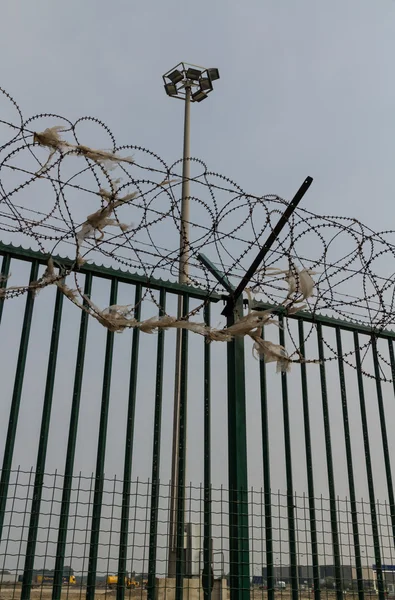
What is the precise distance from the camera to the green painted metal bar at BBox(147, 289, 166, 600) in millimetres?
4152

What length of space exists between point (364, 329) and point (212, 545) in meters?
2.78

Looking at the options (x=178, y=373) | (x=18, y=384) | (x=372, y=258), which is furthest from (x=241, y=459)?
(x=372, y=258)

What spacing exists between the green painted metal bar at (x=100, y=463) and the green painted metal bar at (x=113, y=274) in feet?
0.28

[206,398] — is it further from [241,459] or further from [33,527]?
[33,527]

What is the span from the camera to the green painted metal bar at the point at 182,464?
424 centimetres

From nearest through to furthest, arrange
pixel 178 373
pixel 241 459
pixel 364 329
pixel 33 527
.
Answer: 1. pixel 33 527
2. pixel 241 459
3. pixel 178 373
4. pixel 364 329

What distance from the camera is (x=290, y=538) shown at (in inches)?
186

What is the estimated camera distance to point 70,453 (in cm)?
423

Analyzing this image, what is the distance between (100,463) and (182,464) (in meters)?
0.65

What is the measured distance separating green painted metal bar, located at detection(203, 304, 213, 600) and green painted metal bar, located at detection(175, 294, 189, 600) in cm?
17

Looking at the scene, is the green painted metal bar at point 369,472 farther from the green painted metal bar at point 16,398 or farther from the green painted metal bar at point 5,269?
the green painted metal bar at point 5,269

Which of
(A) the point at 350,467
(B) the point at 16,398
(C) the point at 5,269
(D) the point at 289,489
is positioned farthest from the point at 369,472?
(C) the point at 5,269

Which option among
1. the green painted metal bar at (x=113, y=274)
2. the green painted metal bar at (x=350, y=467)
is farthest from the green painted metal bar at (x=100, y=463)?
the green painted metal bar at (x=350, y=467)

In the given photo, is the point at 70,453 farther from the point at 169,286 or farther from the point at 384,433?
the point at 384,433
